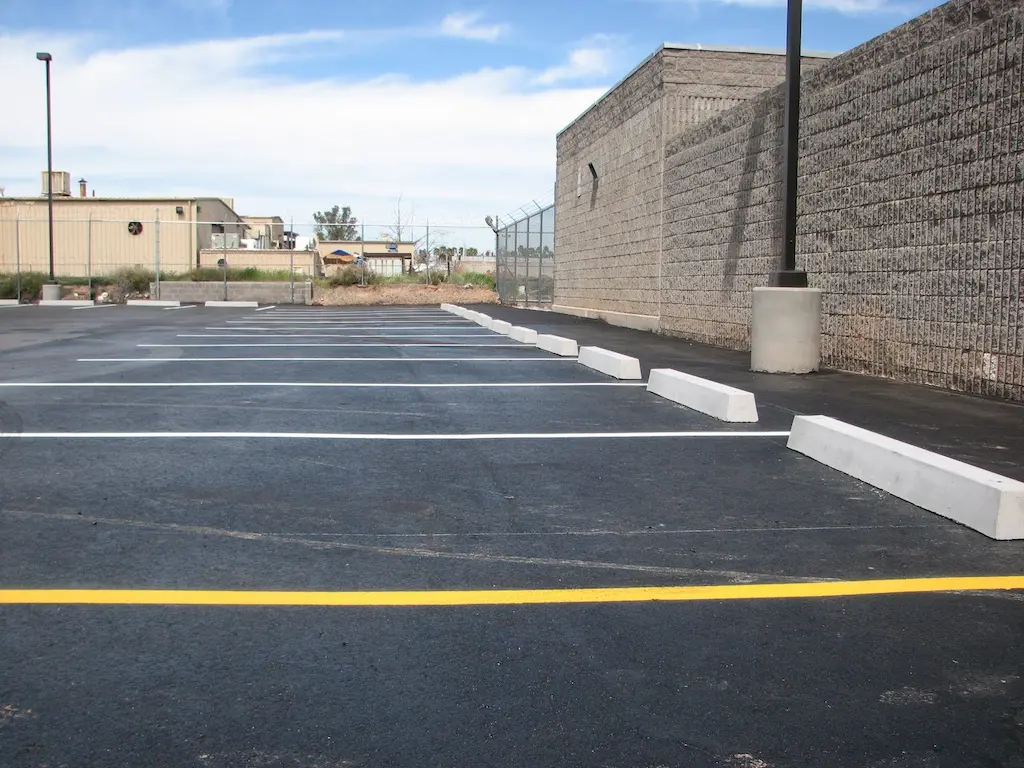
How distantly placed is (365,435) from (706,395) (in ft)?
10.9

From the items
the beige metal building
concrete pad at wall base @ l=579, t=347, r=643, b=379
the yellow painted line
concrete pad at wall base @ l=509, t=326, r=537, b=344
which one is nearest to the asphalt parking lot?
the yellow painted line

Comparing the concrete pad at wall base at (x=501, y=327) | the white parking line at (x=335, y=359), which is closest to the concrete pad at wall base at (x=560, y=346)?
the white parking line at (x=335, y=359)

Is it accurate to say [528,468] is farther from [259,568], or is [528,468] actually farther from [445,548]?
[259,568]

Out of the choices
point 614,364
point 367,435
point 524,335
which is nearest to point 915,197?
point 614,364

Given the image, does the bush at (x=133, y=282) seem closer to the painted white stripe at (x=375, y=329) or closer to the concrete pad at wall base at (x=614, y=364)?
the painted white stripe at (x=375, y=329)

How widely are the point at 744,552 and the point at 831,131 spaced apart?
9.61 m

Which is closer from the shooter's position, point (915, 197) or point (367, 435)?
point (367, 435)

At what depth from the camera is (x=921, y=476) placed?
5613 mm

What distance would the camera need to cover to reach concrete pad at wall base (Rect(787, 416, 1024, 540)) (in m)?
4.91

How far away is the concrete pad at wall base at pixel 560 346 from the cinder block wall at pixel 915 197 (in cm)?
324

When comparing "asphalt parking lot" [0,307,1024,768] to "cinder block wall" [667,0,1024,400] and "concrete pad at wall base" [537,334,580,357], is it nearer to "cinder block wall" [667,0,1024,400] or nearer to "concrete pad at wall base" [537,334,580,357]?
"cinder block wall" [667,0,1024,400]

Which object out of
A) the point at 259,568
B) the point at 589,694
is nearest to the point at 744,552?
the point at 589,694

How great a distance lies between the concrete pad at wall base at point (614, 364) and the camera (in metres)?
11.8

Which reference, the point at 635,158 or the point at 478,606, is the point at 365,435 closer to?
the point at 478,606
